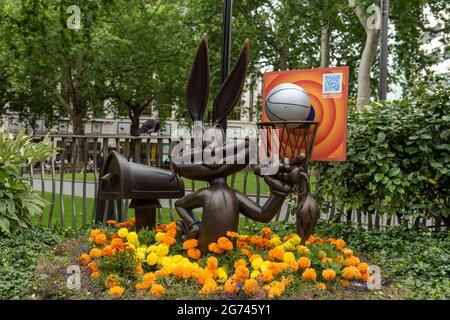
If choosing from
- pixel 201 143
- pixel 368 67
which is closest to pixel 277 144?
pixel 201 143

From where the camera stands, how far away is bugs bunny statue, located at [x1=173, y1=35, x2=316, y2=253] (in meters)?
4.54

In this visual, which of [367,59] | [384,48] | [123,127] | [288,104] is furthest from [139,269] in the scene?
[123,127]

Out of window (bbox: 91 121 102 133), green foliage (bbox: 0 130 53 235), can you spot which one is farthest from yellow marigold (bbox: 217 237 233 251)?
window (bbox: 91 121 102 133)

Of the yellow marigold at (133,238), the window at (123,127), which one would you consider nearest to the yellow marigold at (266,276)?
the yellow marigold at (133,238)

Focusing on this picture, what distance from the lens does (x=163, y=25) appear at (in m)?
26.5

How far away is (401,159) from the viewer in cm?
620

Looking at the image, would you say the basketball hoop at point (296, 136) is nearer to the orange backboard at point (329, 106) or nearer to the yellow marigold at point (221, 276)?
the orange backboard at point (329, 106)

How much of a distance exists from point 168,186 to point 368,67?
10271 mm

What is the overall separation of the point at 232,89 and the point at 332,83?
1715mm

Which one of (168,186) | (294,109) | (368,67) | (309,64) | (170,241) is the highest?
(309,64)

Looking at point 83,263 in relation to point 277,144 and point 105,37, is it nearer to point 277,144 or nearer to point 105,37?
point 277,144

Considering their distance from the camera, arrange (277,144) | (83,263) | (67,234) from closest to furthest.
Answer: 1. (83,263)
2. (277,144)
3. (67,234)

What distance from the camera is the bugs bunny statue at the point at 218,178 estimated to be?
14.9 feet

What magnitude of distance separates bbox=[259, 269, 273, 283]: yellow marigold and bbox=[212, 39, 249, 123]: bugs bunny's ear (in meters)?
1.66
